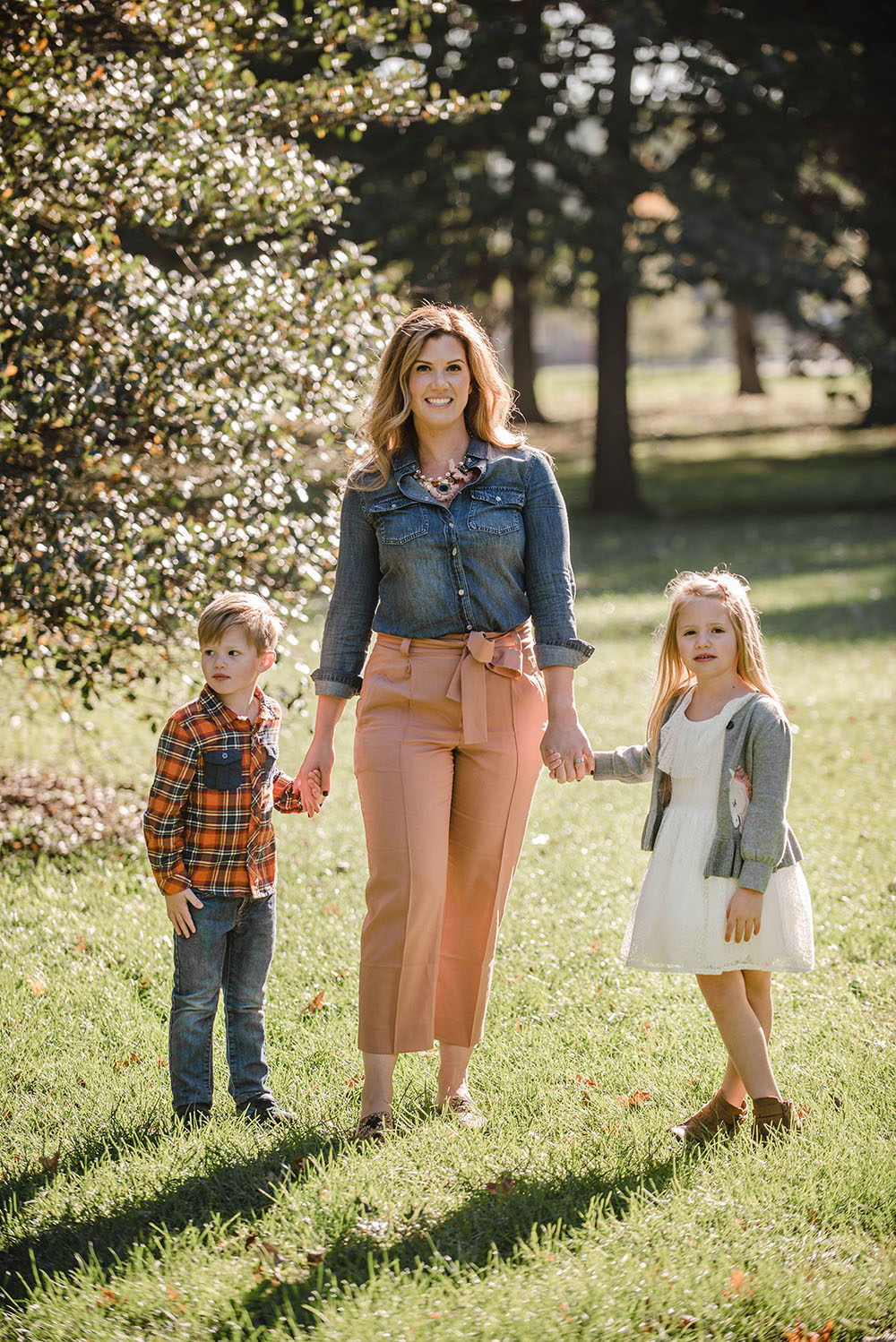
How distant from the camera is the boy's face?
4.00 meters

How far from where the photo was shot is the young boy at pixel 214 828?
13.0 feet

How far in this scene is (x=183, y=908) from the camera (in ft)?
13.0

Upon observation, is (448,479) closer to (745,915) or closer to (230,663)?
(230,663)

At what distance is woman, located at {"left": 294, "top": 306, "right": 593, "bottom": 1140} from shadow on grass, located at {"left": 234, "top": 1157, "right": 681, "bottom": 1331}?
44 cm

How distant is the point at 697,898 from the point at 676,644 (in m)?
0.76

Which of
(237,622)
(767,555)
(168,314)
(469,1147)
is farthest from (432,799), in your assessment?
(767,555)

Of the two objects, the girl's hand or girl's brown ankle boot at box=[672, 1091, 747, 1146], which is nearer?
the girl's hand

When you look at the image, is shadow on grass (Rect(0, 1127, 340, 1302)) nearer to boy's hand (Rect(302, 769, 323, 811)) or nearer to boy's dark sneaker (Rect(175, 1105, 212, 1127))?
boy's dark sneaker (Rect(175, 1105, 212, 1127))

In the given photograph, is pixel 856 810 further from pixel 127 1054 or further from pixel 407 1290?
pixel 407 1290

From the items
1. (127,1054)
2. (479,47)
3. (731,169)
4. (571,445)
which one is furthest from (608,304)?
(127,1054)

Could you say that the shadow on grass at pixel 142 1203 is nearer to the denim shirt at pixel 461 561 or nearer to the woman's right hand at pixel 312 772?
the woman's right hand at pixel 312 772


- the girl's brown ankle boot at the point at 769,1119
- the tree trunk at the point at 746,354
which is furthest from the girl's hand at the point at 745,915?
→ the tree trunk at the point at 746,354

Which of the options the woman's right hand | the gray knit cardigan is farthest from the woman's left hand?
the woman's right hand

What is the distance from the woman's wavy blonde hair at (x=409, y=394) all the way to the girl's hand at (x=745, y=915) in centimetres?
147
